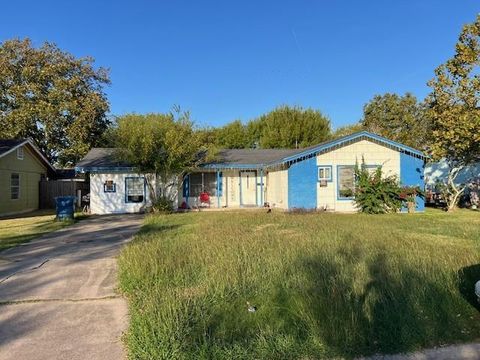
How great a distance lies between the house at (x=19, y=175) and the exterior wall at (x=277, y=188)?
1363cm

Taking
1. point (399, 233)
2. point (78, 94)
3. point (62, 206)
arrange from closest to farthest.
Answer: point (399, 233)
point (62, 206)
point (78, 94)

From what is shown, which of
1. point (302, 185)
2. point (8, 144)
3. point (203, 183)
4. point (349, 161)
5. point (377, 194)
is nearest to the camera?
point (377, 194)

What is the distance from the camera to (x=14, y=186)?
22.8 meters

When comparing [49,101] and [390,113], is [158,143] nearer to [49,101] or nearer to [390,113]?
[49,101]

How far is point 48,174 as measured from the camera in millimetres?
30016

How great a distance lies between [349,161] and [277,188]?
4.23m

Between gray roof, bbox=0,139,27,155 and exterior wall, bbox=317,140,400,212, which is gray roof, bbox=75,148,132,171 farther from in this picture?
exterior wall, bbox=317,140,400,212

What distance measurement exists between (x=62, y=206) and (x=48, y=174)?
44.5 ft

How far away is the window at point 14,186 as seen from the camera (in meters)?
22.4

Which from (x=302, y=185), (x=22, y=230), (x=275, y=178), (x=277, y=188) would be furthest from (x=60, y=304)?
(x=275, y=178)

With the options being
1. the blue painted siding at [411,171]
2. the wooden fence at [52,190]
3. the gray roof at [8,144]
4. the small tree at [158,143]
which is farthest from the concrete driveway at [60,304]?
the wooden fence at [52,190]

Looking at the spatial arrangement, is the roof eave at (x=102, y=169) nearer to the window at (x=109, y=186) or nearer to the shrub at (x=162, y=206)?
the window at (x=109, y=186)

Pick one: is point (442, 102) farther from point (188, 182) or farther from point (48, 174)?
point (48, 174)

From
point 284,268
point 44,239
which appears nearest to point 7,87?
point 44,239
